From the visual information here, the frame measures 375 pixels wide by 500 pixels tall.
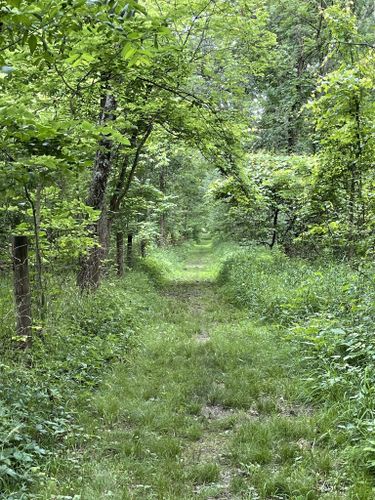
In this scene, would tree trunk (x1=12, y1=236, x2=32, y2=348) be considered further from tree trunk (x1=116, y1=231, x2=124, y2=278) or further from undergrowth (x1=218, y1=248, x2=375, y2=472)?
tree trunk (x1=116, y1=231, x2=124, y2=278)

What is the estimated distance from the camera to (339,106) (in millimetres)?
7844

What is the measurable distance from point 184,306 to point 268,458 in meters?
7.43

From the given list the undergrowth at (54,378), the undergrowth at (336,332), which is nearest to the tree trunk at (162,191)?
the undergrowth at (336,332)

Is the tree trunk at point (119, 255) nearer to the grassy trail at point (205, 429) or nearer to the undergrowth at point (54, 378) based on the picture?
the undergrowth at point (54, 378)

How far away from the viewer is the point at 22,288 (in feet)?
17.9

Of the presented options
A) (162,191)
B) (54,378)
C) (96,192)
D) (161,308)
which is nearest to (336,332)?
(54,378)

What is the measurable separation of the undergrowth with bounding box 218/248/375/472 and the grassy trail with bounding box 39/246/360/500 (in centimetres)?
25

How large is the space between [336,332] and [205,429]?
2.11 metres

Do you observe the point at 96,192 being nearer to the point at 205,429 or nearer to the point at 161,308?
the point at 161,308

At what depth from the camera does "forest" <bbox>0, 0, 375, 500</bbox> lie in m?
3.60

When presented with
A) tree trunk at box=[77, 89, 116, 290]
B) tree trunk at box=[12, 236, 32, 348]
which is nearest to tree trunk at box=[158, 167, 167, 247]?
tree trunk at box=[77, 89, 116, 290]

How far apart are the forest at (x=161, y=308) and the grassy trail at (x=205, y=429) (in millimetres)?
22

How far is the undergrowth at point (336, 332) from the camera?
443 cm

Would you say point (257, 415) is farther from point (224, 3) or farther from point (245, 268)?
point (245, 268)
